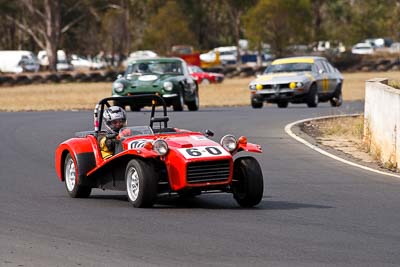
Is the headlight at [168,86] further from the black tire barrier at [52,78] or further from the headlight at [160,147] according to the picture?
the black tire barrier at [52,78]

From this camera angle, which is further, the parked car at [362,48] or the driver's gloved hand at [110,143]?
the parked car at [362,48]

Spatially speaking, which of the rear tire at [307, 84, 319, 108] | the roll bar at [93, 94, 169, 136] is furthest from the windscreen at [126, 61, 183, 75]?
the roll bar at [93, 94, 169, 136]

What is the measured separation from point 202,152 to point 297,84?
22160 mm

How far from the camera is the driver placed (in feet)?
41.2

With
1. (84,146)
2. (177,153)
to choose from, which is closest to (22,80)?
(84,146)

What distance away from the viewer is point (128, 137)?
40.0 ft

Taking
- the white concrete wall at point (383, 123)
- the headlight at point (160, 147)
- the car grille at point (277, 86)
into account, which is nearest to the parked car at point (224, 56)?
the car grille at point (277, 86)

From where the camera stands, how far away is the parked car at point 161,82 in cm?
3097

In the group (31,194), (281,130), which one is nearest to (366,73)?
(281,130)

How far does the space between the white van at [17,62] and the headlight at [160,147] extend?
6917 centimetres

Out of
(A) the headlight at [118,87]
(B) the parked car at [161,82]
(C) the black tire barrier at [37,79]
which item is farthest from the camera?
(C) the black tire barrier at [37,79]

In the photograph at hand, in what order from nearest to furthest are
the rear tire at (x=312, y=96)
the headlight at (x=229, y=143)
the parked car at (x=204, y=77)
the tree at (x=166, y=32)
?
the headlight at (x=229, y=143)
the rear tire at (x=312, y=96)
the parked car at (x=204, y=77)
the tree at (x=166, y=32)

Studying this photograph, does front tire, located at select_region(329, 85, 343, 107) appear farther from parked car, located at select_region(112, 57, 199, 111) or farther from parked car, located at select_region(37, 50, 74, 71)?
parked car, located at select_region(37, 50, 74, 71)

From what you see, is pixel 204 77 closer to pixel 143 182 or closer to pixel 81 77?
pixel 81 77
